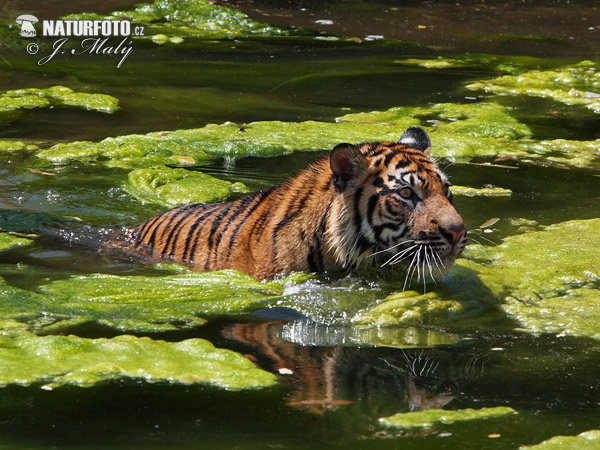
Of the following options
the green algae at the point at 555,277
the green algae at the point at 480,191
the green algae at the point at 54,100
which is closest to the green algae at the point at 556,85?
the green algae at the point at 480,191

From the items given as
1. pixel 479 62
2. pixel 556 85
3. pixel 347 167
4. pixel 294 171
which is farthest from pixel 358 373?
pixel 479 62

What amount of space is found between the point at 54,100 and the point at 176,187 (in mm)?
2617

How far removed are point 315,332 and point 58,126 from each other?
4547 millimetres

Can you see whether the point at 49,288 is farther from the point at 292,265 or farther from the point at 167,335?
the point at 292,265

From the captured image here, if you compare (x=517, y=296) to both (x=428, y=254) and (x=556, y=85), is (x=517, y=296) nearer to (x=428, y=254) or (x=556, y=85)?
(x=428, y=254)

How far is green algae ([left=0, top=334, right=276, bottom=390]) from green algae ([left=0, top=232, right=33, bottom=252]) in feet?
5.46

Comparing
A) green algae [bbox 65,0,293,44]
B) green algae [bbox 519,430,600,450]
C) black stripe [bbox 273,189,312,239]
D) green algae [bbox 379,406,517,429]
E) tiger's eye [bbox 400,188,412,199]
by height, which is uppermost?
green algae [bbox 65,0,293,44]

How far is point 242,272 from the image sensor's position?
438 cm

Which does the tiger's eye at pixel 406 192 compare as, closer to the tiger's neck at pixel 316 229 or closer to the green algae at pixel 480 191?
the tiger's neck at pixel 316 229

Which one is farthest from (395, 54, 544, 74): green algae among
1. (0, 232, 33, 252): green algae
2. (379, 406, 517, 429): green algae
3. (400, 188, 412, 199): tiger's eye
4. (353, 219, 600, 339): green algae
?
(379, 406, 517, 429): green algae

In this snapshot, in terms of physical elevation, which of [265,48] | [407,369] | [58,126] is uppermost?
[265,48]

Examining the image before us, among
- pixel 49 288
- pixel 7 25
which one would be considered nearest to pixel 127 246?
pixel 49 288

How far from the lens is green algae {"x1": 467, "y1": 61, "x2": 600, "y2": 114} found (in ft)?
29.0

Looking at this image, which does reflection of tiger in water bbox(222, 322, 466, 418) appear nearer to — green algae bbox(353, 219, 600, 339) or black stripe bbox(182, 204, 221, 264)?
green algae bbox(353, 219, 600, 339)
